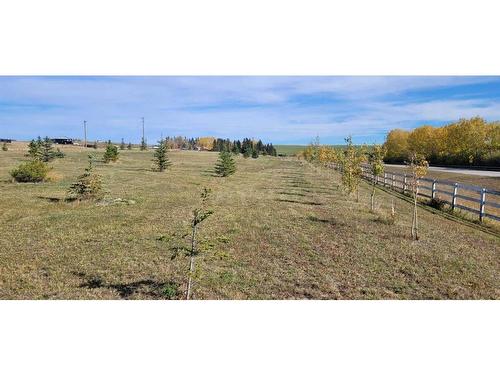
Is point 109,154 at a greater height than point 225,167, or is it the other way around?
point 109,154

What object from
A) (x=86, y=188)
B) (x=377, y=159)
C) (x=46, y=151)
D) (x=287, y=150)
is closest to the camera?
(x=377, y=159)

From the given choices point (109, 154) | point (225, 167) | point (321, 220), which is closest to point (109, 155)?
point (109, 154)

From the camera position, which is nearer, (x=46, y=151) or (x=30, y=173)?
(x=30, y=173)

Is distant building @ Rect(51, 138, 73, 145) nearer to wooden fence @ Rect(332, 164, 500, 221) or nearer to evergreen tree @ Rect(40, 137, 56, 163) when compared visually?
evergreen tree @ Rect(40, 137, 56, 163)

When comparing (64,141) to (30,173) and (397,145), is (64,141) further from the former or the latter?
(397,145)

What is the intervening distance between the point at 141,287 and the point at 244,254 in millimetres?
3106

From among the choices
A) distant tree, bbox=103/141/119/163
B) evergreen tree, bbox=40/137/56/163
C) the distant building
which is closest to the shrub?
evergreen tree, bbox=40/137/56/163

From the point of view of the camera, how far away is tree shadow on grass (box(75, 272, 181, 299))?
6766mm

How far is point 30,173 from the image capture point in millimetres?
23875

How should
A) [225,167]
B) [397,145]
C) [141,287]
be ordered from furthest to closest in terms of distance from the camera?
[225,167] → [397,145] → [141,287]

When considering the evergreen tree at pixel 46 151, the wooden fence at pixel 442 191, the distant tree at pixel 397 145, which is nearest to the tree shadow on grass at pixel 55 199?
the wooden fence at pixel 442 191

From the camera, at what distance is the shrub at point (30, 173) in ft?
78.2

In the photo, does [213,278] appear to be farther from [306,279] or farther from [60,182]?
[60,182]

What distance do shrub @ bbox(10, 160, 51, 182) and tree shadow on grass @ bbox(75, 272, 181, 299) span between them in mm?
20042
